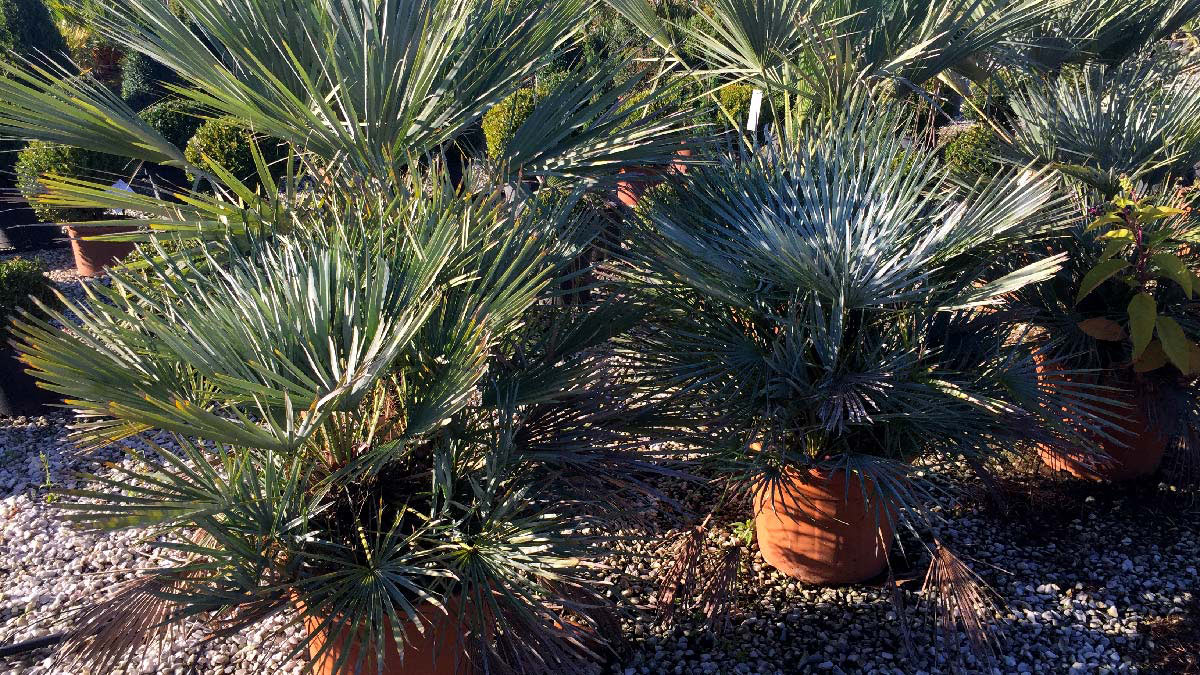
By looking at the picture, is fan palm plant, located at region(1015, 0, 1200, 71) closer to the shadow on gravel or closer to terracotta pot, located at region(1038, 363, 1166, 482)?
terracotta pot, located at region(1038, 363, 1166, 482)

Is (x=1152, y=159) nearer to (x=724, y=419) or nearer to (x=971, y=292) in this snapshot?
(x=971, y=292)

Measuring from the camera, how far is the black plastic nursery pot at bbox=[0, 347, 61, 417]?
405 cm

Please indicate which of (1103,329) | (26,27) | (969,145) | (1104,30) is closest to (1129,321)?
(1103,329)

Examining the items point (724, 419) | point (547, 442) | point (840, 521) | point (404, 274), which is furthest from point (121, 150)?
point (840, 521)

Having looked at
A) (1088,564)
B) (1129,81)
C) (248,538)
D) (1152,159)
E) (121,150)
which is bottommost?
(248,538)

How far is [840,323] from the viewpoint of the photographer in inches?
88.2

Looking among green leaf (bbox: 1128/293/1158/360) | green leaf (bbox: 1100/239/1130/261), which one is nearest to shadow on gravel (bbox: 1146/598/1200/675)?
green leaf (bbox: 1128/293/1158/360)

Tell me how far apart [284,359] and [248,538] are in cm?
46

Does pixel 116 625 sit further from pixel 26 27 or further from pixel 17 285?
pixel 26 27

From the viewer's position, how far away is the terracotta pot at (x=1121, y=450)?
3043mm

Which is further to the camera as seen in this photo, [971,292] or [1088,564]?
[1088,564]

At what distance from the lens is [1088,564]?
279 centimetres

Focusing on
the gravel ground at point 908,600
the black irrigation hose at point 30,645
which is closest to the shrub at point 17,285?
the gravel ground at point 908,600

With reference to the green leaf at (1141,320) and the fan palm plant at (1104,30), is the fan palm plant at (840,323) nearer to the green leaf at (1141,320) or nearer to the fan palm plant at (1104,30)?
the green leaf at (1141,320)
